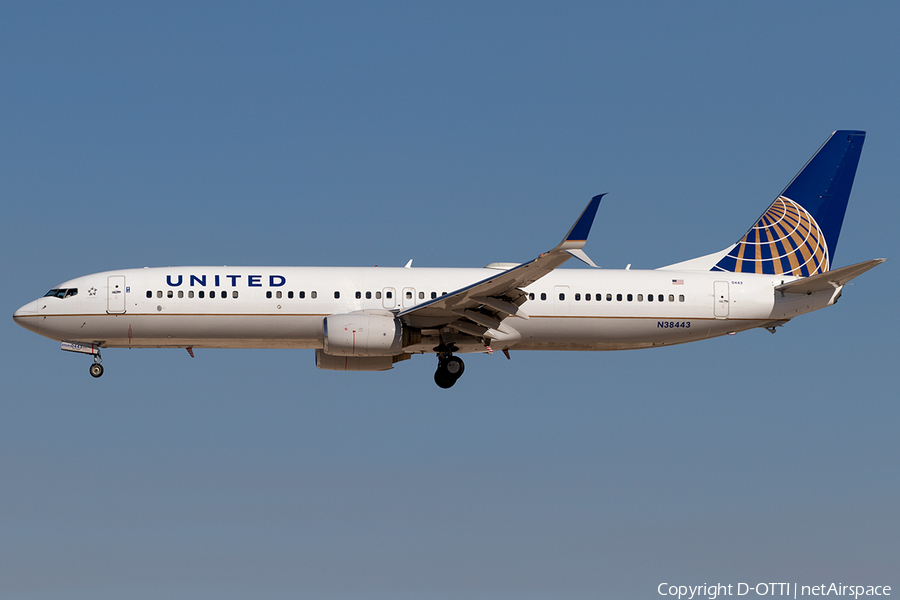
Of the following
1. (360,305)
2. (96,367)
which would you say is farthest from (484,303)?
(96,367)

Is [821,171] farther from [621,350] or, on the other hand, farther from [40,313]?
[40,313]

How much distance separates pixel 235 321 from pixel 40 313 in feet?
21.2

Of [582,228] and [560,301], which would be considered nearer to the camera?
[582,228]

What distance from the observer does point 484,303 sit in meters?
35.0

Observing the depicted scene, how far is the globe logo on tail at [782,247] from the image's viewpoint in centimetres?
4112

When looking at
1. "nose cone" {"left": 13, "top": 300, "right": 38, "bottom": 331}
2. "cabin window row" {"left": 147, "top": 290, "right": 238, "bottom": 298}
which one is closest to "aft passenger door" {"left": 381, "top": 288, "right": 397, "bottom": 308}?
"cabin window row" {"left": 147, "top": 290, "right": 238, "bottom": 298}

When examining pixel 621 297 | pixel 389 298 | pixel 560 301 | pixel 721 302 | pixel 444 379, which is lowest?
pixel 444 379

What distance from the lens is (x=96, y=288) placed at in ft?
119

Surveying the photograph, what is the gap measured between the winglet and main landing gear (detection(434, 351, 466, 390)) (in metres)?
8.15

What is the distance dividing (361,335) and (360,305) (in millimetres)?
1934

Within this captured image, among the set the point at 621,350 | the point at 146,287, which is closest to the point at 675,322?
the point at 621,350

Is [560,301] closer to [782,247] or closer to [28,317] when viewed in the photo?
[782,247]

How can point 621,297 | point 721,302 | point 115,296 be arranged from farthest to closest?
→ point 721,302 < point 621,297 < point 115,296

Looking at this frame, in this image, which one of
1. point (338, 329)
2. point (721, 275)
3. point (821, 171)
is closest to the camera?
point (338, 329)
